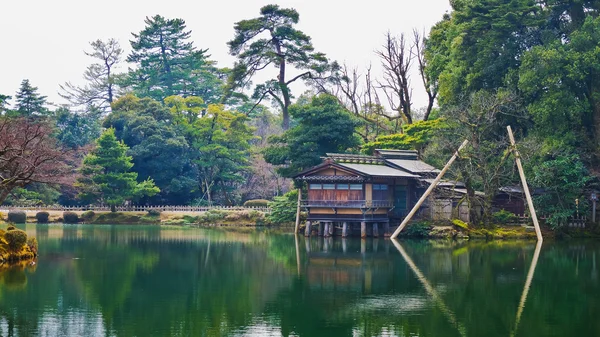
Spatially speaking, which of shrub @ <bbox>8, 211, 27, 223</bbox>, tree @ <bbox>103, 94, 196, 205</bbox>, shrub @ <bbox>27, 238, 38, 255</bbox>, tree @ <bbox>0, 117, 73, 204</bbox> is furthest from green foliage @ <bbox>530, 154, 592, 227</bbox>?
shrub @ <bbox>8, 211, 27, 223</bbox>

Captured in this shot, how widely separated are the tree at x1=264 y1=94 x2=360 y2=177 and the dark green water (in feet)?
40.5

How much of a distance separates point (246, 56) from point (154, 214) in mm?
14852

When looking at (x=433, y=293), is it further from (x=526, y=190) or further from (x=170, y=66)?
(x=170, y=66)

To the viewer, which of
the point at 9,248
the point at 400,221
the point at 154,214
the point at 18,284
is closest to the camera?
the point at 18,284

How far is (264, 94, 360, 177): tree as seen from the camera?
5078cm

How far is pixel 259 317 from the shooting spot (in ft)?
65.7

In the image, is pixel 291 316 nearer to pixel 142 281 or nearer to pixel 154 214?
pixel 142 281

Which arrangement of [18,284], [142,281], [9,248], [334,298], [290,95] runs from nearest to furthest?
[334,298] < [18,284] < [142,281] < [9,248] < [290,95]

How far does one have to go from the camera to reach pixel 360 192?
45250 mm

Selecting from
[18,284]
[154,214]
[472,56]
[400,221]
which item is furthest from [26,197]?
[18,284]

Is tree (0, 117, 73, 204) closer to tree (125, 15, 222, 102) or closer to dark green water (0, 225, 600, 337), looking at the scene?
dark green water (0, 225, 600, 337)

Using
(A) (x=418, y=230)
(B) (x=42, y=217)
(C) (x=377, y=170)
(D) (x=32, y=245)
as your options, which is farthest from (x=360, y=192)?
(B) (x=42, y=217)

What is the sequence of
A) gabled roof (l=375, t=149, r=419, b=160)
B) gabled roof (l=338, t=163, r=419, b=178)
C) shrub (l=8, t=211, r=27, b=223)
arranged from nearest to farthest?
gabled roof (l=338, t=163, r=419, b=178)
gabled roof (l=375, t=149, r=419, b=160)
shrub (l=8, t=211, r=27, b=223)

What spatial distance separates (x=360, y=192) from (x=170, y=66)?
168ft
